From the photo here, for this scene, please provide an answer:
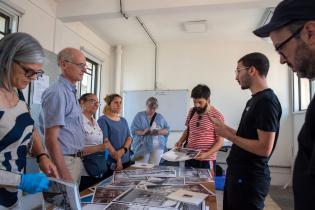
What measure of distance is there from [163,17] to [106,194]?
3.20 m

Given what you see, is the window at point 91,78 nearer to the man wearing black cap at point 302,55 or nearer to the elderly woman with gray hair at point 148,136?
the elderly woman with gray hair at point 148,136

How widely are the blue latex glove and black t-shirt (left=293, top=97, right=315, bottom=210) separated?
0.77 meters

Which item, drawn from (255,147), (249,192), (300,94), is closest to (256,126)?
(255,147)

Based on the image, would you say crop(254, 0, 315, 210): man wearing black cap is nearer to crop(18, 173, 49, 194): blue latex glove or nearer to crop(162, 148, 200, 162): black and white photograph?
crop(18, 173, 49, 194): blue latex glove

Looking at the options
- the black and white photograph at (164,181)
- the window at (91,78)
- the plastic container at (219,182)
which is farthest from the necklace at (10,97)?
the window at (91,78)

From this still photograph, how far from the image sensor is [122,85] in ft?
17.2

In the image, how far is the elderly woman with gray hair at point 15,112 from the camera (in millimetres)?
908

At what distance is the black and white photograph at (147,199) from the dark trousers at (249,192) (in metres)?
0.45

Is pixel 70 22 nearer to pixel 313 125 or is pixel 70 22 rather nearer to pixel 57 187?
pixel 57 187

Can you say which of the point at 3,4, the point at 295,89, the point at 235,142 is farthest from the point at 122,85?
the point at 235,142

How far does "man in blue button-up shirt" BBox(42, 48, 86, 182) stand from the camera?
139 centimetres

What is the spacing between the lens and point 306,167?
2.09ft

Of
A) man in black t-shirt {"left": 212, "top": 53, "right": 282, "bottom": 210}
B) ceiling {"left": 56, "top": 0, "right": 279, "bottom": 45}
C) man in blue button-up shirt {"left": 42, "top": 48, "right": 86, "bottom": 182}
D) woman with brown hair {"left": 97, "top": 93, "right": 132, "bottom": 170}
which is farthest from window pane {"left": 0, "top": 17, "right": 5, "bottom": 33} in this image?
man in black t-shirt {"left": 212, "top": 53, "right": 282, "bottom": 210}

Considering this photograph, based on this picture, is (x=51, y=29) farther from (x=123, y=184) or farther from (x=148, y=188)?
(x=148, y=188)
